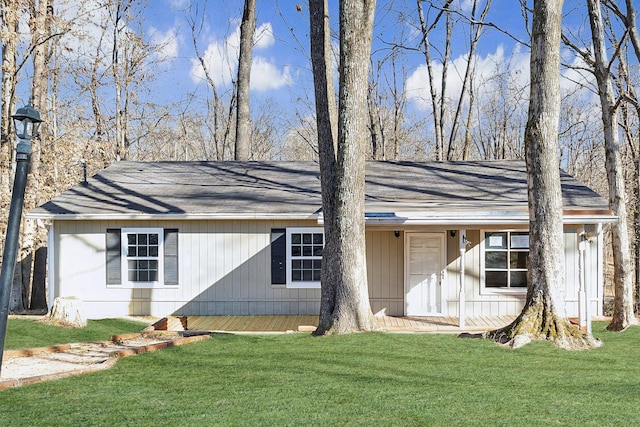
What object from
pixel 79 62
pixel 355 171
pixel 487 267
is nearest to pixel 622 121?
pixel 487 267

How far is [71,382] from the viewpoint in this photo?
5.70 metres

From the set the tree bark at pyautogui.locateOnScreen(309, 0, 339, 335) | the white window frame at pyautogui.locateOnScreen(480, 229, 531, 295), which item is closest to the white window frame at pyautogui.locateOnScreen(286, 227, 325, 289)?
the tree bark at pyautogui.locateOnScreen(309, 0, 339, 335)

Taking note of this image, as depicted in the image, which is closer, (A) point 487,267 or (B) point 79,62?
(A) point 487,267

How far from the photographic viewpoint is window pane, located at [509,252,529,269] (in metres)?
11.0

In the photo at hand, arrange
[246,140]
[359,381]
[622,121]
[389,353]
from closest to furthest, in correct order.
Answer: [359,381], [389,353], [622,121], [246,140]

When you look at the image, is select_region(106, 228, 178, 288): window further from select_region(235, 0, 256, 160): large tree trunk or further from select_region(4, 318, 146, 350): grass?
select_region(235, 0, 256, 160): large tree trunk

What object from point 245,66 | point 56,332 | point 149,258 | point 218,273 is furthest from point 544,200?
point 245,66

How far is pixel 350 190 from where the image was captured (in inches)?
324

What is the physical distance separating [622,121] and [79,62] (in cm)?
1856

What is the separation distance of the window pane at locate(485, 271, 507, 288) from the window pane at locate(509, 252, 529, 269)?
256 millimetres

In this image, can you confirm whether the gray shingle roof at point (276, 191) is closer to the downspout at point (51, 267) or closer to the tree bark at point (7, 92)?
the downspout at point (51, 267)

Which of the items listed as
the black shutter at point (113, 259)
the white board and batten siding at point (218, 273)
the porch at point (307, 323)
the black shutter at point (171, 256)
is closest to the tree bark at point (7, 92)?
the white board and batten siding at point (218, 273)

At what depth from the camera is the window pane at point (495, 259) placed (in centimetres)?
1104

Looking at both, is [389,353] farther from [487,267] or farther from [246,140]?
[246,140]
